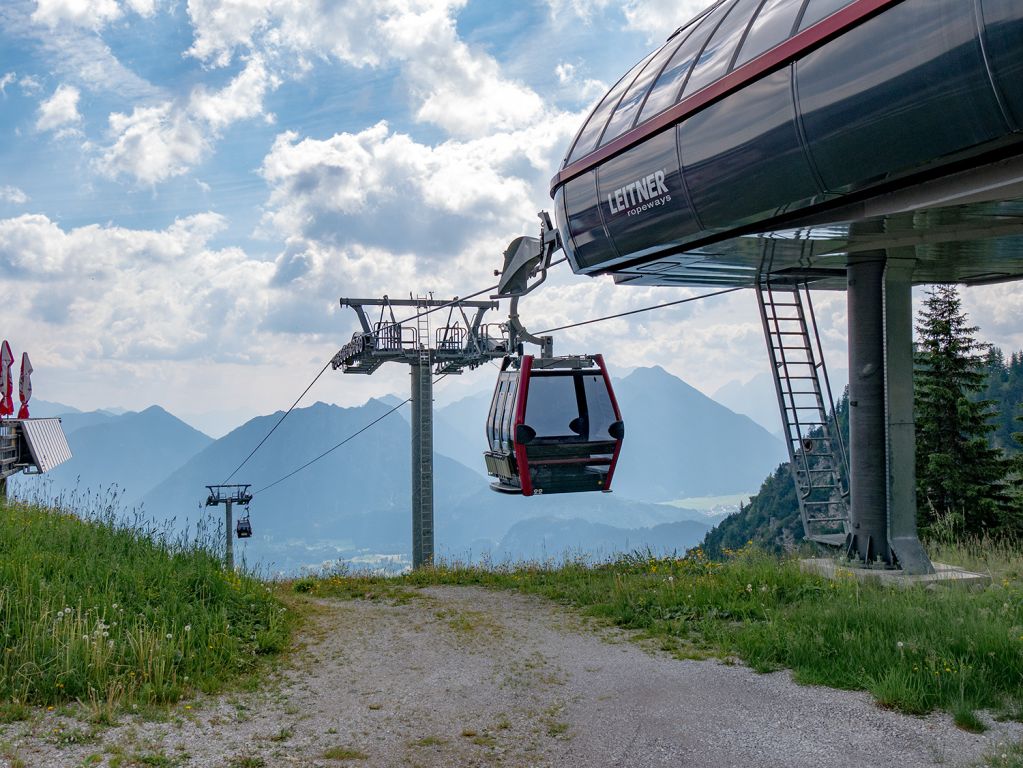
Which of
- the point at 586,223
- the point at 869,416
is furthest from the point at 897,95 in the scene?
the point at 869,416

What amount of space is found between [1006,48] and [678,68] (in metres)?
3.58

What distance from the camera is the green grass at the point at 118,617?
543 cm

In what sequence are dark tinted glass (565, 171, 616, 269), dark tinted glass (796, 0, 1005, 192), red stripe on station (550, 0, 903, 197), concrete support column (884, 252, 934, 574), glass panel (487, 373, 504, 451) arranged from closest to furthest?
dark tinted glass (796, 0, 1005, 192)
red stripe on station (550, 0, 903, 197)
dark tinted glass (565, 171, 616, 269)
concrete support column (884, 252, 934, 574)
glass panel (487, 373, 504, 451)

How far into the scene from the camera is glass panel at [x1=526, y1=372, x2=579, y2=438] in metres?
10.5

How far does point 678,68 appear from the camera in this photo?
723cm

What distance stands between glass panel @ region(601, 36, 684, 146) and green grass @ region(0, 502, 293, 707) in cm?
571

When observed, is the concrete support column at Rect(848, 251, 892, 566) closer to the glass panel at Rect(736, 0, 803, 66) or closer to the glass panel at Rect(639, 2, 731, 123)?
the glass panel at Rect(639, 2, 731, 123)

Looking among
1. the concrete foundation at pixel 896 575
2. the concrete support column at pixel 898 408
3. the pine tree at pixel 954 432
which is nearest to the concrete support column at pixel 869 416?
the concrete support column at pixel 898 408

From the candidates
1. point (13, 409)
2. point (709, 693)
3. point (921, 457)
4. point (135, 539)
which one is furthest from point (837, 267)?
point (921, 457)

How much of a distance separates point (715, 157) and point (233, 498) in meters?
28.0

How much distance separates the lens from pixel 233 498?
30438 mm

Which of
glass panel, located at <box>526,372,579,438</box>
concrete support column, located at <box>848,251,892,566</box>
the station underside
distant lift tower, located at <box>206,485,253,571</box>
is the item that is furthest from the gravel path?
distant lift tower, located at <box>206,485,253,571</box>

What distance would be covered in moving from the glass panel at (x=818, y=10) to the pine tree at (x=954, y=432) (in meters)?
23.4

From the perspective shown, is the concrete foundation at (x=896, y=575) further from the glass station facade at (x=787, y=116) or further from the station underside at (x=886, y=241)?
the glass station facade at (x=787, y=116)
